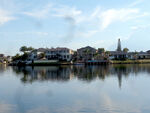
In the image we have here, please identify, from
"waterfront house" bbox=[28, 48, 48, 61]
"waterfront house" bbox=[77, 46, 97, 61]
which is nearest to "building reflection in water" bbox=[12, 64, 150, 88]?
"waterfront house" bbox=[77, 46, 97, 61]

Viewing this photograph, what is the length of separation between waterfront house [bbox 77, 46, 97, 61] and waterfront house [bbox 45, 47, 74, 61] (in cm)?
458

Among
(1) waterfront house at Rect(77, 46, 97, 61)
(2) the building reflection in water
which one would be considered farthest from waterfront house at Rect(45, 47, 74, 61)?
(2) the building reflection in water

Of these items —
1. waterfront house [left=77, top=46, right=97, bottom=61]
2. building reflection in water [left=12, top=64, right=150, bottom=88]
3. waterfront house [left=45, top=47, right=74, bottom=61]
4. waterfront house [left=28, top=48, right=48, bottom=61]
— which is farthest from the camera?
waterfront house [left=28, top=48, right=48, bottom=61]

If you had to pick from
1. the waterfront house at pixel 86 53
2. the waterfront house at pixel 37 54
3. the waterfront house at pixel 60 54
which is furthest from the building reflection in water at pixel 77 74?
the waterfront house at pixel 37 54

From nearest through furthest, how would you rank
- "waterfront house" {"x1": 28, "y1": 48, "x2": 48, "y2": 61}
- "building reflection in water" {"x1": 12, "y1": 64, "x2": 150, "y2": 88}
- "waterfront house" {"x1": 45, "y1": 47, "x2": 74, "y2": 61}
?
"building reflection in water" {"x1": 12, "y1": 64, "x2": 150, "y2": 88}
"waterfront house" {"x1": 45, "y1": 47, "x2": 74, "y2": 61}
"waterfront house" {"x1": 28, "y1": 48, "x2": 48, "y2": 61}

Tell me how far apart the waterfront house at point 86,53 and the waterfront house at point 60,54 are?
458 centimetres

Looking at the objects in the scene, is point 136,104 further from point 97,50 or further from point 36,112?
point 97,50

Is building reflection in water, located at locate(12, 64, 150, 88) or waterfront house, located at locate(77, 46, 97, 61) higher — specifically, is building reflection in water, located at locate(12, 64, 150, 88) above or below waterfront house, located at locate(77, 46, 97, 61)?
Result: below

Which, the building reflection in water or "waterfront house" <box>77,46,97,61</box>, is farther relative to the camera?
"waterfront house" <box>77,46,97,61</box>

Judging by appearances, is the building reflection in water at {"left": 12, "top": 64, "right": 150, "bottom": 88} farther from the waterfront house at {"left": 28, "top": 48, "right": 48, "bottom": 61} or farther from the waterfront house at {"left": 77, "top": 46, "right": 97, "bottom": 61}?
the waterfront house at {"left": 28, "top": 48, "right": 48, "bottom": 61}

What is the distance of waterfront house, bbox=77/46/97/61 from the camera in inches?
3716

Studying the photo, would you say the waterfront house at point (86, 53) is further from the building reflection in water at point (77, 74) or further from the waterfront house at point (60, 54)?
the building reflection in water at point (77, 74)

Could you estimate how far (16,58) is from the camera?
111000 mm

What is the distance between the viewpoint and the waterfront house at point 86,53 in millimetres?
94375
